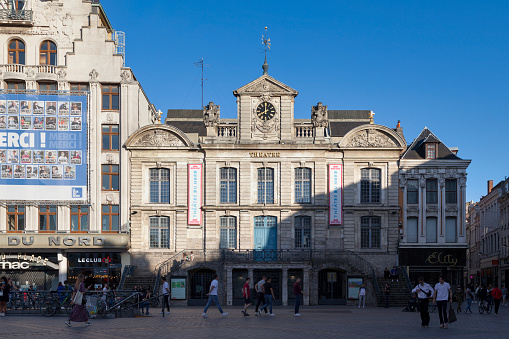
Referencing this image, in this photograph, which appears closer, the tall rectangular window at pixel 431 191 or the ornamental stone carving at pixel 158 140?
the ornamental stone carving at pixel 158 140

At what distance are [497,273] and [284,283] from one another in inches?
1302

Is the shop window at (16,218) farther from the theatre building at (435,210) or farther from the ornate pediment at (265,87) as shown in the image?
the theatre building at (435,210)

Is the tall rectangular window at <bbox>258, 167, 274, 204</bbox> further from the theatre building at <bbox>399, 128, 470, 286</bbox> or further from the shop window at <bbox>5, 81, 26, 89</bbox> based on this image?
the shop window at <bbox>5, 81, 26, 89</bbox>

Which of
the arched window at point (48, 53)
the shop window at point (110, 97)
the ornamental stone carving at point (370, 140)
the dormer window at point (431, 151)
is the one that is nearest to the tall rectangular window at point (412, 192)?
the dormer window at point (431, 151)

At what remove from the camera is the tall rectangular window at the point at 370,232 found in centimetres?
5019

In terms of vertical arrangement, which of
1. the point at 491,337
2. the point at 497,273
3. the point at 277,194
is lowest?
the point at 497,273

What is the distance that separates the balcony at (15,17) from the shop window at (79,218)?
12.7m

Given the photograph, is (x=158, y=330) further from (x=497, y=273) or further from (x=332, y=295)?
(x=497, y=273)

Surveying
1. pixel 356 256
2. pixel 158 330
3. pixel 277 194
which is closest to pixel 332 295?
pixel 356 256

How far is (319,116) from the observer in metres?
50.3

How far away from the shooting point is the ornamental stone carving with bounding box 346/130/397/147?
50219 mm

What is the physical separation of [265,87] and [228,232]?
33.0 ft

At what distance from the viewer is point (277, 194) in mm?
50000

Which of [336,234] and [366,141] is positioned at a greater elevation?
[366,141]
